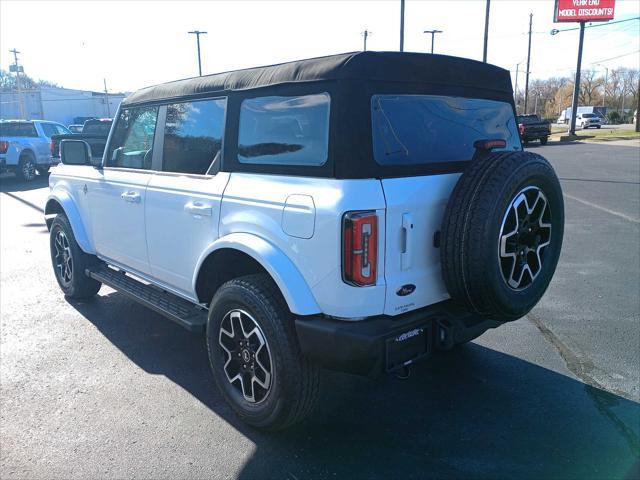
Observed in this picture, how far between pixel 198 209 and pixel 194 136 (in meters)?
0.62

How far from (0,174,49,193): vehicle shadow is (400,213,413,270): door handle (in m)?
15.4

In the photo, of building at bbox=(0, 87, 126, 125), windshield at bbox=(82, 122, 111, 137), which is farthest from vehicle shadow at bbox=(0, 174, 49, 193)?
building at bbox=(0, 87, 126, 125)

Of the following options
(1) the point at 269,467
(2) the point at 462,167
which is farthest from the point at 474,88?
(1) the point at 269,467

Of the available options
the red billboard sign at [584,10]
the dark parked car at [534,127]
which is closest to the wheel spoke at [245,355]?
the dark parked car at [534,127]

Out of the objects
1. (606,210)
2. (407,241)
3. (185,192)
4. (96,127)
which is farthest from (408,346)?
(96,127)

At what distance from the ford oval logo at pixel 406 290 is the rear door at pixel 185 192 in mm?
1245

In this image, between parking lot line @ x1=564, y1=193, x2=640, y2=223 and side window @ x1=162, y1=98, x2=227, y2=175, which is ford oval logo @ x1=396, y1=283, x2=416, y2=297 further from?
parking lot line @ x1=564, y1=193, x2=640, y2=223

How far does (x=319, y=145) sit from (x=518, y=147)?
1745mm

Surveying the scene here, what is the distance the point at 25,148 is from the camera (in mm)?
16984

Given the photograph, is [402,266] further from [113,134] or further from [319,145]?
[113,134]

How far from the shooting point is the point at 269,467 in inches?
111

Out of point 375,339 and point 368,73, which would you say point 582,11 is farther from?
point 375,339

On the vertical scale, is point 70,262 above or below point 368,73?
below

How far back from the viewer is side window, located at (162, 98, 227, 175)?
11.4 feet
